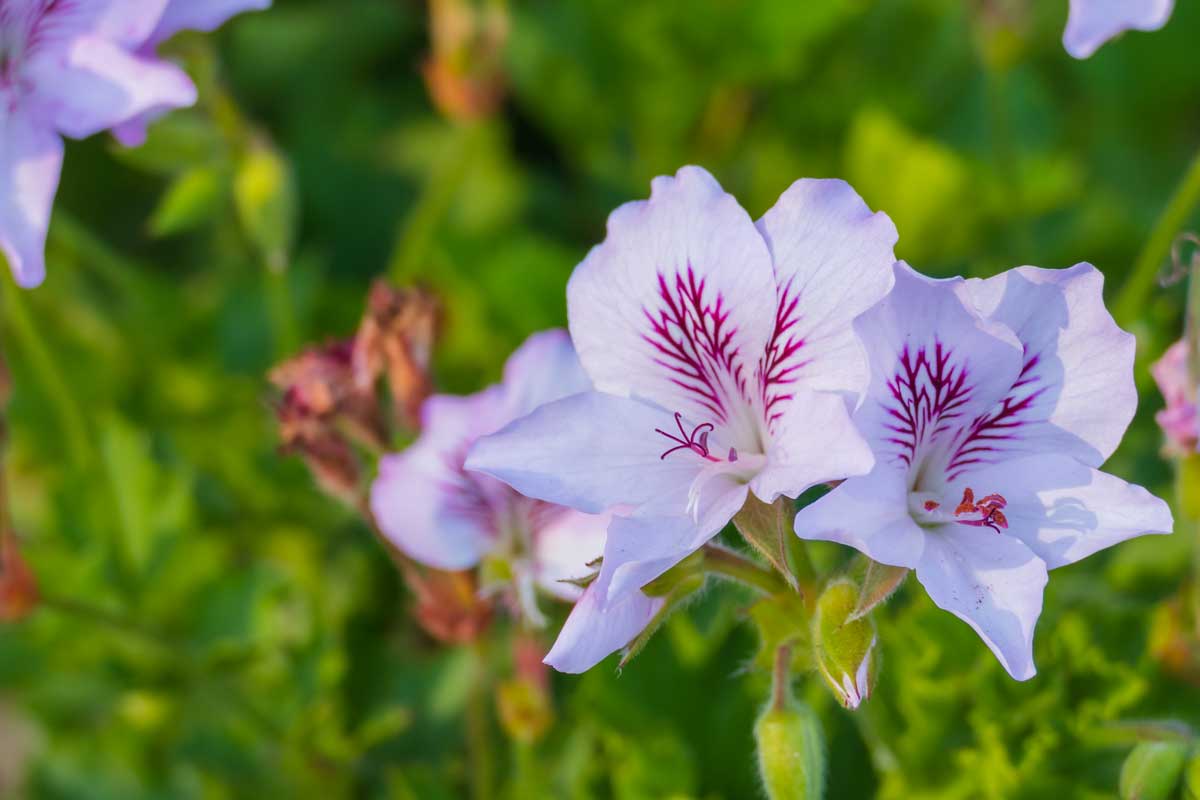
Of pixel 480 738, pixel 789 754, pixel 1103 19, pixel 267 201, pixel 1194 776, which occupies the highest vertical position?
pixel 1103 19

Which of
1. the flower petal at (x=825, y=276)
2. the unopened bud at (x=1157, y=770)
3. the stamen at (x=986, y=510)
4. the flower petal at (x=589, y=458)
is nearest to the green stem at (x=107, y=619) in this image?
the flower petal at (x=589, y=458)

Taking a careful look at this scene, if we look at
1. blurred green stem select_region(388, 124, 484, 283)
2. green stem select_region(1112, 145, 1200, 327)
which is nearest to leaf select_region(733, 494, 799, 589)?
green stem select_region(1112, 145, 1200, 327)

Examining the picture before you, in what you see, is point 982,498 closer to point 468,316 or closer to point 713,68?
point 468,316

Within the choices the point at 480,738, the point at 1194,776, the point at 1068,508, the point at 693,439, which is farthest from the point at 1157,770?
the point at 480,738

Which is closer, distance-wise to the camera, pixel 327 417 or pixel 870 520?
pixel 870 520

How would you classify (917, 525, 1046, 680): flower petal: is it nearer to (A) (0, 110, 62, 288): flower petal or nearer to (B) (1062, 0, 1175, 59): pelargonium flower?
(B) (1062, 0, 1175, 59): pelargonium flower

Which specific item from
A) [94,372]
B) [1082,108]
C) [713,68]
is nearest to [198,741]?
[94,372]

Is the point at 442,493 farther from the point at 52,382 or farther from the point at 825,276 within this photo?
the point at 52,382
